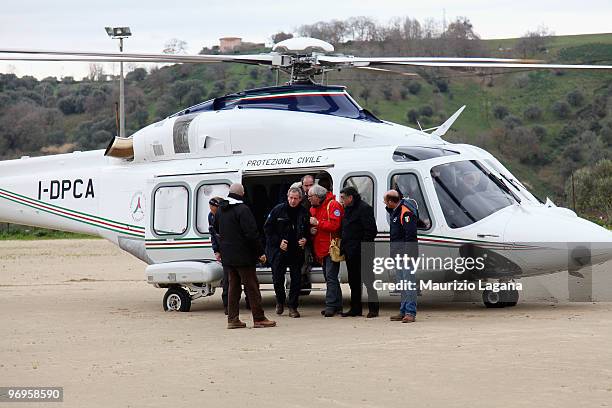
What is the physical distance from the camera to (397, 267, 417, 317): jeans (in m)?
12.1

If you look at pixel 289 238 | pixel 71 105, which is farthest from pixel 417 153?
pixel 71 105

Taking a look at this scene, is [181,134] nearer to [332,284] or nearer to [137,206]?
[137,206]

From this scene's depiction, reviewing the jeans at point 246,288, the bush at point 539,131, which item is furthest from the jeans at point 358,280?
the bush at point 539,131

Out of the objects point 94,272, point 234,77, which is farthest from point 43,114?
point 94,272

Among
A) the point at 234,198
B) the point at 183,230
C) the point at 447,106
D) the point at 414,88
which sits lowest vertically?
the point at 183,230

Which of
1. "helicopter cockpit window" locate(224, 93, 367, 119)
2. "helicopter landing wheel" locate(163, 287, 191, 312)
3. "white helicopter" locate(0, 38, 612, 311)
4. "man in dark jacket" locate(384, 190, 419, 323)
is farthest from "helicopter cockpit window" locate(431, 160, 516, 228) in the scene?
"helicopter landing wheel" locate(163, 287, 191, 312)

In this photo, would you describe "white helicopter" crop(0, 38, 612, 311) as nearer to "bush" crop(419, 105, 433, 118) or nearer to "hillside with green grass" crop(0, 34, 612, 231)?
"hillside with green grass" crop(0, 34, 612, 231)

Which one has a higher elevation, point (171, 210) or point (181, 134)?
point (181, 134)

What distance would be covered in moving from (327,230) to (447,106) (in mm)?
57867

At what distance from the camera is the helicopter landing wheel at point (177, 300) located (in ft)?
47.5

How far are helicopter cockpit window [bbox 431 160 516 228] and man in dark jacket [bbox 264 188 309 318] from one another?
1745mm

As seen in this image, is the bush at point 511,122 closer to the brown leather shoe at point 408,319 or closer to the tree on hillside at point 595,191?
the tree on hillside at point 595,191

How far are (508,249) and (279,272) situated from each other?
9.38ft

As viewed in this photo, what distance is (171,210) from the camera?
1487 cm
